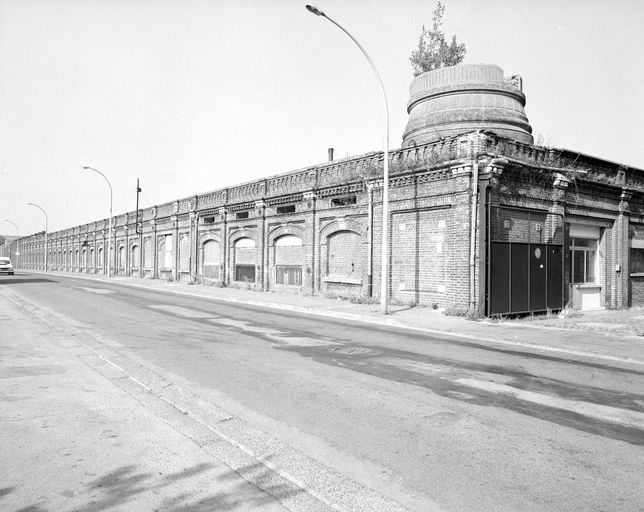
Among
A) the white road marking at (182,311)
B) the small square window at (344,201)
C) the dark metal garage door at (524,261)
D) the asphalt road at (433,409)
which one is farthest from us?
the small square window at (344,201)

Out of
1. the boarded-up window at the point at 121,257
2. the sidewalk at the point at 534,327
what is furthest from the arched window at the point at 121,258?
the sidewalk at the point at 534,327

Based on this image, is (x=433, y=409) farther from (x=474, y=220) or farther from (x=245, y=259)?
(x=245, y=259)

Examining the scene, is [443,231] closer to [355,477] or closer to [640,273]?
[640,273]

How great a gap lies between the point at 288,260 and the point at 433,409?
19294 mm

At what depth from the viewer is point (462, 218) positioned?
15.0m

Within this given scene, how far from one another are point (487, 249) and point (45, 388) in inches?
482

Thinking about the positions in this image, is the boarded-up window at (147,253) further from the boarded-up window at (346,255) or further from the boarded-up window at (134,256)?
the boarded-up window at (346,255)

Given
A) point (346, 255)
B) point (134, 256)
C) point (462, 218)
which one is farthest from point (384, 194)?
point (134, 256)

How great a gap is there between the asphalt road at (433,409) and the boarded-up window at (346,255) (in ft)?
30.7

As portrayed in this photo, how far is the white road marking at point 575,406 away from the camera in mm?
4984

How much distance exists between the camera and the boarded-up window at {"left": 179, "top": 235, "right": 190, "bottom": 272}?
114 ft

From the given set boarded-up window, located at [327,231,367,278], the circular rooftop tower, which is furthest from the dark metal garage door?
boarded-up window, located at [327,231,367,278]

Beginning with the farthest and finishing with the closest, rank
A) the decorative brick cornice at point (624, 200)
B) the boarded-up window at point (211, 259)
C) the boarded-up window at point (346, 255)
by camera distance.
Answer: the boarded-up window at point (211, 259) < the boarded-up window at point (346, 255) < the decorative brick cornice at point (624, 200)

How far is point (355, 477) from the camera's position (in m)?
3.50
